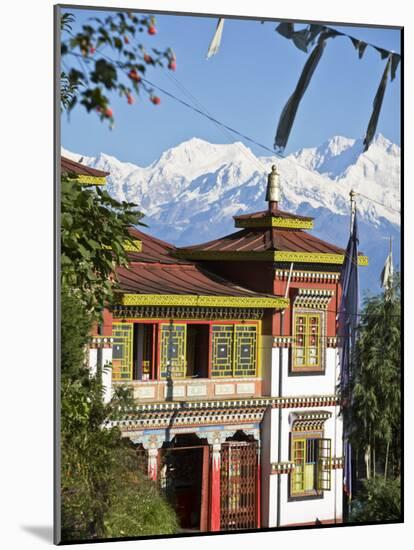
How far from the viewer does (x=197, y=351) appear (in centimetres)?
924

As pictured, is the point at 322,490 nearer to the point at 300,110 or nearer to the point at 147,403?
the point at 147,403

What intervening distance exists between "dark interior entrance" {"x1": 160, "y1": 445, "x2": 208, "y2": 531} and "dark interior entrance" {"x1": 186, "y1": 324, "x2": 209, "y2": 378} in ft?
1.43

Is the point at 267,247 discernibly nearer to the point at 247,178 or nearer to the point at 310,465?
the point at 247,178

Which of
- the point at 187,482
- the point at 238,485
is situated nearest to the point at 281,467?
the point at 238,485

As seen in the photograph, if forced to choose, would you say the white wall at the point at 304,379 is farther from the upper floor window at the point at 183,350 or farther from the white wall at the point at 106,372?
the white wall at the point at 106,372

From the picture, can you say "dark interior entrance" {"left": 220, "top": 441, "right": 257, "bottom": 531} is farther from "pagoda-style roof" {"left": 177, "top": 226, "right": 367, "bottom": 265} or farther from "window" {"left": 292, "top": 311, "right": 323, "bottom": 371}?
"pagoda-style roof" {"left": 177, "top": 226, "right": 367, "bottom": 265}

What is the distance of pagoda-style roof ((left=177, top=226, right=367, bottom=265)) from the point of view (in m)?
9.38

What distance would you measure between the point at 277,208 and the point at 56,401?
6.00 feet

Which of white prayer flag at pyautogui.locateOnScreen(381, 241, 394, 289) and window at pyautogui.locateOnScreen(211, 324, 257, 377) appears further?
white prayer flag at pyautogui.locateOnScreen(381, 241, 394, 289)

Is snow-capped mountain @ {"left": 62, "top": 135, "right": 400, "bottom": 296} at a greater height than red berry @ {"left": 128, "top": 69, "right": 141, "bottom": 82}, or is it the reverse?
red berry @ {"left": 128, "top": 69, "right": 141, "bottom": 82}

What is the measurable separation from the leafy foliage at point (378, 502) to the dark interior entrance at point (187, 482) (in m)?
1.02

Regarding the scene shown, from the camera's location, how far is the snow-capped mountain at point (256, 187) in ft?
29.9

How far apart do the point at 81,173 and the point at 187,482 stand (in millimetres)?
1870

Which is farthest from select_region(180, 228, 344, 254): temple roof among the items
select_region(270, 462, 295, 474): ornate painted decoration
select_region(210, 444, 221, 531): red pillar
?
select_region(270, 462, 295, 474): ornate painted decoration
